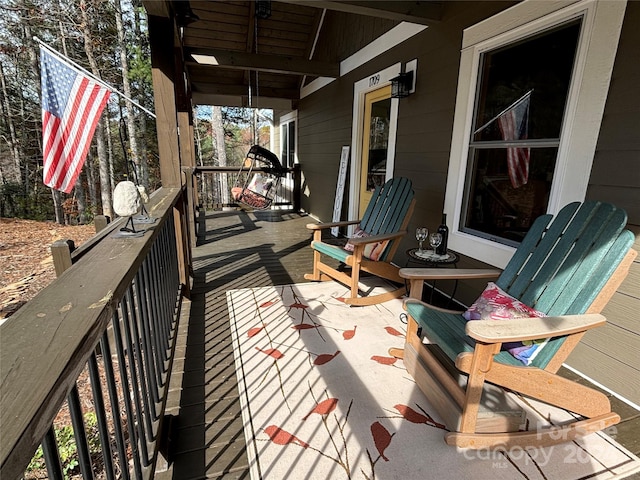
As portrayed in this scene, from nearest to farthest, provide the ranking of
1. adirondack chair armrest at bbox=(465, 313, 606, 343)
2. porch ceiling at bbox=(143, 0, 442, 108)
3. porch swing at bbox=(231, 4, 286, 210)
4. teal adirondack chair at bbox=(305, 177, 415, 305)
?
adirondack chair armrest at bbox=(465, 313, 606, 343) → teal adirondack chair at bbox=(305, 177, 415, 305) → porch ceiling at bbox=(143, 0, 442, 108) → porch swing at bbox=(231, 4, 286, 210)

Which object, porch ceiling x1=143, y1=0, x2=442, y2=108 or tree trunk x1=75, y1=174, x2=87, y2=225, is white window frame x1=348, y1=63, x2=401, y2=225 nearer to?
porch ceiling x1=143, y1=0, x2=442, y2=108

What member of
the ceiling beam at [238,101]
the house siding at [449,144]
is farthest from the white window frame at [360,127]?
the ceiling beam at [238,101]

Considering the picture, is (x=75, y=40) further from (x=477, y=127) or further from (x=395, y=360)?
(x=395, y=360)

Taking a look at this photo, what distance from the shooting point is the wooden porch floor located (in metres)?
1.45

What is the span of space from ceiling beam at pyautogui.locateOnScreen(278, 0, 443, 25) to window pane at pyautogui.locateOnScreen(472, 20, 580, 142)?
74 cm

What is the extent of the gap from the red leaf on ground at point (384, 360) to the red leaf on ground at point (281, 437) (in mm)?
755

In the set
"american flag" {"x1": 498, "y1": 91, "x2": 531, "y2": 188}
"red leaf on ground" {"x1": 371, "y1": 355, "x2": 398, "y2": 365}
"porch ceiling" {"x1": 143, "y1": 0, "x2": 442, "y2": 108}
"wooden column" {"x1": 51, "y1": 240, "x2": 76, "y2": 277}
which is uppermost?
"porch ceiling" {"x1": 143, "y1": 0, "x2": 442, "y2": 108}

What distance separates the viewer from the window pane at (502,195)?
230 cm

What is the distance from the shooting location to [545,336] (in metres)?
1.32

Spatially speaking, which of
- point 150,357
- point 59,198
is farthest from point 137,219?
point 59,198

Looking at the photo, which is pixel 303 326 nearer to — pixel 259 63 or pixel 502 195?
pixel 502 195

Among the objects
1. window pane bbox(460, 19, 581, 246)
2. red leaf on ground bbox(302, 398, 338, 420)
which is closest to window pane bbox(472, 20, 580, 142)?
window pane bbox(460, 19, 581, 246)

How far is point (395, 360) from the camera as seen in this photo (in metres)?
2.12

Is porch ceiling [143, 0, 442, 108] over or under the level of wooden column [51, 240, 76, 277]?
over
